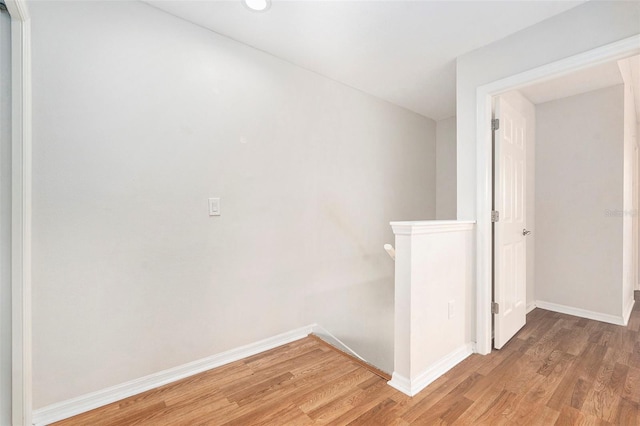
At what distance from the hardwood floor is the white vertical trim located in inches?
12.6

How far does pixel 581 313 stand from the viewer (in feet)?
10.00

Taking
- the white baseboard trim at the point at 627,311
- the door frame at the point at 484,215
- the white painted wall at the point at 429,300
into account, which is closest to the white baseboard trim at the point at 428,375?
the white painted wall at the point at 429,300

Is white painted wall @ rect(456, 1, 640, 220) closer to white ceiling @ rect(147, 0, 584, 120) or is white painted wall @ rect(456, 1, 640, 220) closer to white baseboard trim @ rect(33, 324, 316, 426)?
white ceiling @ rect(147, 0, 584, 120)

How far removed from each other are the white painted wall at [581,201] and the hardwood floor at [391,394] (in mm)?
866

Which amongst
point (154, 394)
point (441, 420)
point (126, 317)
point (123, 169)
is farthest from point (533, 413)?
point (123, 169)

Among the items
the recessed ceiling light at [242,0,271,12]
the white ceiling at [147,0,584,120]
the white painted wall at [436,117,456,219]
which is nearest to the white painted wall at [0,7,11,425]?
the white ceiling at [147,0,584,120]

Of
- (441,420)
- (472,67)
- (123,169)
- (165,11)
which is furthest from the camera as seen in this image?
(472,67)

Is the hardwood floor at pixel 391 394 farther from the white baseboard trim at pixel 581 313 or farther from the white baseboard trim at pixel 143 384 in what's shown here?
the white baseboard trim at pixel 581 313

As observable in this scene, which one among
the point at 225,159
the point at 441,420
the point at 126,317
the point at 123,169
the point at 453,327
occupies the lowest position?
the point at 441,420

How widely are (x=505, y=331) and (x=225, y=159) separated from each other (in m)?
2.62

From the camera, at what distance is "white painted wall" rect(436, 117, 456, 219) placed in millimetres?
4008

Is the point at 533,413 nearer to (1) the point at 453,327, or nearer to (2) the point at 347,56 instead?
(1) the point at 453,327

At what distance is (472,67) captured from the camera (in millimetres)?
2324

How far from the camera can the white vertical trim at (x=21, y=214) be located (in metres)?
1.41
